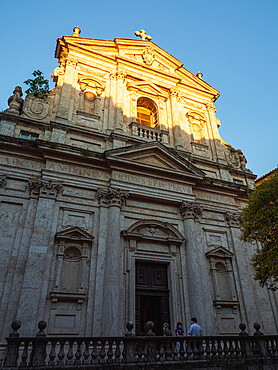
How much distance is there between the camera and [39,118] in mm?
13242

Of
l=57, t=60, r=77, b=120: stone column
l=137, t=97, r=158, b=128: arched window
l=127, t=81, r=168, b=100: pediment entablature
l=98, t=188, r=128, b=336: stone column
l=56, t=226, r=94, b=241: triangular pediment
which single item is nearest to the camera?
l=98, t=188, r=128, b=336: stone column

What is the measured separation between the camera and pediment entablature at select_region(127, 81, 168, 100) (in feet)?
54.0

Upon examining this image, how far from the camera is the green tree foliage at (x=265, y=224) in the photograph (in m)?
10.2

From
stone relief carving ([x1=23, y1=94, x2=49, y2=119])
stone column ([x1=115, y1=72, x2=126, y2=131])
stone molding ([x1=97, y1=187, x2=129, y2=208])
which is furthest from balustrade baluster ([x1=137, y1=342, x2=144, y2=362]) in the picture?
stone relief carving ([x1=23, y1=94, x2=49, y2=119])

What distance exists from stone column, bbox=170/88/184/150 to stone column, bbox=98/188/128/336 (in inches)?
209

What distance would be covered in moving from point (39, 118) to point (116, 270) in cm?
785

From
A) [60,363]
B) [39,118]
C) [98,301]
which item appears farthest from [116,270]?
[39,118]

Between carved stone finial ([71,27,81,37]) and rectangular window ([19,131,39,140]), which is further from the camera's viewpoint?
carved stone finial ([71,27,81,37])

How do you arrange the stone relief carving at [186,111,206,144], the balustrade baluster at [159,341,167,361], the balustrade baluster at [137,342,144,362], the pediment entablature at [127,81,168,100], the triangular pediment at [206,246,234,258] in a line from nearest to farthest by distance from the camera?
the balustrade baluster at [137,342,144,362]
the balustrade baluster at [159,341,167,361]
the triangular pediment at [206,246,234,258]
the pediment entablature at [127,81,168,100]
the stone relief carving at [186,111,206,144]

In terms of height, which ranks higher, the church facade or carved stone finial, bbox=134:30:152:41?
carved stone finial, bbox=134:30:152:41

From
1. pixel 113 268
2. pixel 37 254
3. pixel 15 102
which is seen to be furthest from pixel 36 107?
pixel 113 268

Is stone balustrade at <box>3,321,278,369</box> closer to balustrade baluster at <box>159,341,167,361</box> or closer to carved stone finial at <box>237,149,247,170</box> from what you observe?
balustrade baluster at <box>159,341,167,361</box>

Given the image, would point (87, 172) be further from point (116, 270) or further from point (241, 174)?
point (241, 174)

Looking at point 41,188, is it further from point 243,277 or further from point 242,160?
point 242,160
